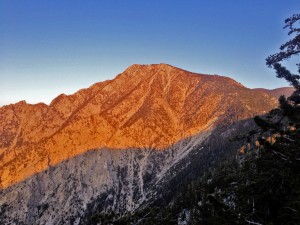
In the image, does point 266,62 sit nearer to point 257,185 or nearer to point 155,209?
point 257,185

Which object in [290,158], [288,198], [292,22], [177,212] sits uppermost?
[292,22]

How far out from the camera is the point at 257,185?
1966 cm

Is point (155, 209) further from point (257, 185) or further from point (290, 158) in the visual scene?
point (290, 158)

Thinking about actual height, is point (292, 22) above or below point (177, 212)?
above

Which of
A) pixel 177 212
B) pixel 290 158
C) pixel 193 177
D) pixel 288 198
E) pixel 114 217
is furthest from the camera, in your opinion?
pixel 193 177

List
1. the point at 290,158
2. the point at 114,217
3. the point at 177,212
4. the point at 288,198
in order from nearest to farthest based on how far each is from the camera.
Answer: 1. the point at 290,158
2. the point at 288,198
3. the point at 114,217
4. the point at 177,212

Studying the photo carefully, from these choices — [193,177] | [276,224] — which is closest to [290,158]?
[276,224]

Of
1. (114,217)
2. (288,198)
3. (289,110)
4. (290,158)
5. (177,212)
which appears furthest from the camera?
(177,212)

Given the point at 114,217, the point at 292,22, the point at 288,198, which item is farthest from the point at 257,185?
the point at 114,217

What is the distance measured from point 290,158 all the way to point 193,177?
568 feet

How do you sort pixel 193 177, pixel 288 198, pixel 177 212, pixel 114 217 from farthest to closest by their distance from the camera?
1. pixel 193 177
2. pixel 177 212
3. pixel 114 217
4. pixel 288 198

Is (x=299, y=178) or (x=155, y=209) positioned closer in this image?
(x=299, y=178)

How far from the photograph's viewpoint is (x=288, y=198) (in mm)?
19266

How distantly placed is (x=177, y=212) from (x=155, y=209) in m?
93.0
